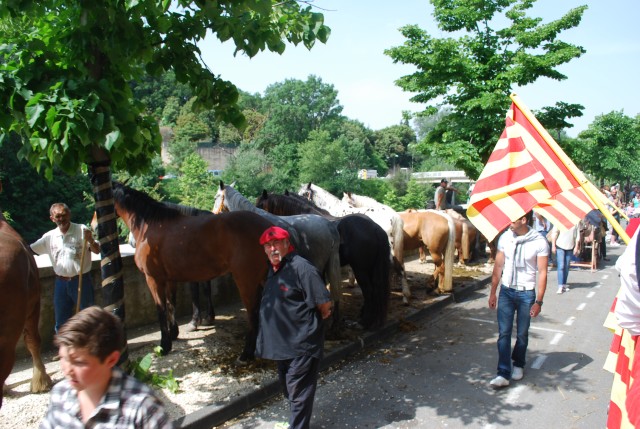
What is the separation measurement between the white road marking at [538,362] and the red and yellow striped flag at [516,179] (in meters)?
→ 2.53

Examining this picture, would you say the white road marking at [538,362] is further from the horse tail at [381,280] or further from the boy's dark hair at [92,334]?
the boy's dark hair at [92,334]

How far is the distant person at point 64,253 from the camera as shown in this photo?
517 centimetres

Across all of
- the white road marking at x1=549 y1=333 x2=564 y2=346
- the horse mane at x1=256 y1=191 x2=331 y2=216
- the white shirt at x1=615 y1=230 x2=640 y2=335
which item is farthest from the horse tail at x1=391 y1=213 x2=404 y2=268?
the white shirt at x1=615 y1=230 x2=640 y2=335

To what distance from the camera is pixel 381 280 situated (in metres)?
6.79

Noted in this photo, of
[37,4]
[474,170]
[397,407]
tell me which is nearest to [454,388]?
[397,407]

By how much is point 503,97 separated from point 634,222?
1097 centimetres

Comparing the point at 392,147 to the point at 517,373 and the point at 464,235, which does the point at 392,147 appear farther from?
the point at 517,373

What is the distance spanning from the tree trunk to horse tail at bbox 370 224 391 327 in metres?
3.63

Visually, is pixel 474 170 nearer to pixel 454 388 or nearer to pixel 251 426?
pixel 454 388

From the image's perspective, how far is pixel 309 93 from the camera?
223 ft

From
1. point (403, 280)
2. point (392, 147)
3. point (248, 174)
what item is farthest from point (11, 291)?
point (392, 147)

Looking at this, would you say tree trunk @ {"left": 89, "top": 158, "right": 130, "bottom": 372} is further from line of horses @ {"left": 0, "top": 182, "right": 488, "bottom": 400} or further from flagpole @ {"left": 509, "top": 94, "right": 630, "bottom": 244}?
flagpole @ {"left": 509, "top": 94, "right": 630, "bottom": 244}

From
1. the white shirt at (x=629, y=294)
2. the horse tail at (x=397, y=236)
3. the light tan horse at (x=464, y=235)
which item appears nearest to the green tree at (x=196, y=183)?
the light tan horse at (x=464, y=235)

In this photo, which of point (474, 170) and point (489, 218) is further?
point (474, 170)
